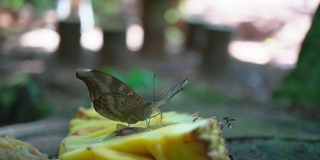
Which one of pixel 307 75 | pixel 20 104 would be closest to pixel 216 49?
pixel 20 104

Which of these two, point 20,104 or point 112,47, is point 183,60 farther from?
point 20,104

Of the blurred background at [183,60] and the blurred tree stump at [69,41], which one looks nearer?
the blurred background at [183,60]

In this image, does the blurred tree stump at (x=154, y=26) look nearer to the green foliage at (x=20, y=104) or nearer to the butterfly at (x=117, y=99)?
the green foliage at (x=20, y=104)

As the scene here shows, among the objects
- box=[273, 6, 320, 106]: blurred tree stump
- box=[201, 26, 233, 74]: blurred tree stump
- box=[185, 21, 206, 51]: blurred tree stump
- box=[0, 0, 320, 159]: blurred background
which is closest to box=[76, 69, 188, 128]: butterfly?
box=[0, 0, 320, 159]: blurred background

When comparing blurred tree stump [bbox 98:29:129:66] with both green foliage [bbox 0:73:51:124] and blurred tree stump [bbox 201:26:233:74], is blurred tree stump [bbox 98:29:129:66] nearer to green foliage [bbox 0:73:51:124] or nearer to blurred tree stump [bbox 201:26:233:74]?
blurred tree stump [bbox 201:26:233:74]

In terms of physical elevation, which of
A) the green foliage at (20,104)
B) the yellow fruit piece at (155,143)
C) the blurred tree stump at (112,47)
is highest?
the yellow fruit piece at (155,143)

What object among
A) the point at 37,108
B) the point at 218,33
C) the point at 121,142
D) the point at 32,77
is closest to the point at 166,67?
the point at 218,33

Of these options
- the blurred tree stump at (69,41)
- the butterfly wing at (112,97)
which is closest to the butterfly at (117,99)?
the butterfly wing at (112,97)

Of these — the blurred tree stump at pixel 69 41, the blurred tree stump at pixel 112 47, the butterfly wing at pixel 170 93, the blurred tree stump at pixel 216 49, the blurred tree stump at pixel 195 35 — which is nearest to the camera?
the butterfly wing at pixel 170 93
